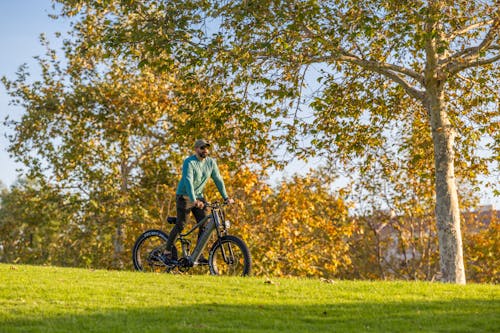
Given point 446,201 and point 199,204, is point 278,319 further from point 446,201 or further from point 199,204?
point 446,201

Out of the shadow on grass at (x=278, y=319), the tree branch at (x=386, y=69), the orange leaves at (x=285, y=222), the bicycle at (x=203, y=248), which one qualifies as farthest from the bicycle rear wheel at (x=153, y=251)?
the orange leaves at (x=285, y=222)

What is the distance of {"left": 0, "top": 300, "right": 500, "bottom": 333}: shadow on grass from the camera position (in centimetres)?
836

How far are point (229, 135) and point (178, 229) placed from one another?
6581 mm

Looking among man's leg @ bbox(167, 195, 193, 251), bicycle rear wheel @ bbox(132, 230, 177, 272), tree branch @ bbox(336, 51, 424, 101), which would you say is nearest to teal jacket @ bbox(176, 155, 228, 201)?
man's leg @ bbox(167, 195, 193, 251)

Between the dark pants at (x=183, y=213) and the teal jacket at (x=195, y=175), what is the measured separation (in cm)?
16

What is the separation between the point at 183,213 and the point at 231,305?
3.62 m

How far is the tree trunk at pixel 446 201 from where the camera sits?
58.7ft

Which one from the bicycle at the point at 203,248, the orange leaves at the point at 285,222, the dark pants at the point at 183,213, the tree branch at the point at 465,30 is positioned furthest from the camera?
the orange leaves at the point at 285,222

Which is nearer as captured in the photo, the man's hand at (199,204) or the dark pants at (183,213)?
the man's hand at (199,204)

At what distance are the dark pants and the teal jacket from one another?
158 mm

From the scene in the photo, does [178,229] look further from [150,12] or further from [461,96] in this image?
[461,96]

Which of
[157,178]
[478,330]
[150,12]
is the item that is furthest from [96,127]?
[478,330]

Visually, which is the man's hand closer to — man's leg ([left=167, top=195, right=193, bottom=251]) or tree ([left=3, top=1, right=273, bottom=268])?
man's leg ([left=167, top=195, right=193, bottom=251])

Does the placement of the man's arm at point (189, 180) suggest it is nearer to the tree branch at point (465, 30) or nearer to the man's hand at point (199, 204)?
the man's hand at point (199, 204)
